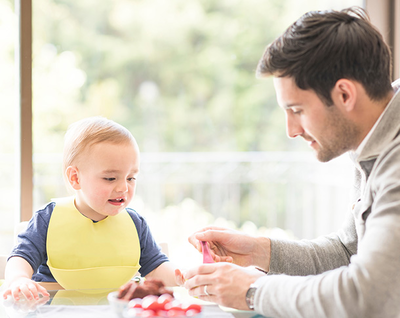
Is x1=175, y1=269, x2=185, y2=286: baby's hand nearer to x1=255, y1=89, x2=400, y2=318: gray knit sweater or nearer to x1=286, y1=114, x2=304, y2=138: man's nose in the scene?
x1=255, y1=89, x2=400, y2=318: gray knit sweater

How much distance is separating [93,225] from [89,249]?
0.08 metres

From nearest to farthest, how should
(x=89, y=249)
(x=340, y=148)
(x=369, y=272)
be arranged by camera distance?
(x=369, y=272) < (x=340, y=148) < (x=89, y=249)

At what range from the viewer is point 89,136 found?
147 cm

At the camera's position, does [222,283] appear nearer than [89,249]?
Yes

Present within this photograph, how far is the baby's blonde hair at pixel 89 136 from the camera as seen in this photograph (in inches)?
57.7

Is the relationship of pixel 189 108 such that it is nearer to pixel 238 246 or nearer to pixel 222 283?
pixel 238 246

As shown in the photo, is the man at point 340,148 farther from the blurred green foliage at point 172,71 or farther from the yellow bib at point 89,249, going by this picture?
the blurred green foliage at point 172,71

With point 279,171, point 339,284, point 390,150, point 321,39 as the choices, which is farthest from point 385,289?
point 279,171

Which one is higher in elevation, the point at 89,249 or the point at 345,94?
the point at 345,94

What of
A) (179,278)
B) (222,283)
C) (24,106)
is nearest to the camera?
(222,283)

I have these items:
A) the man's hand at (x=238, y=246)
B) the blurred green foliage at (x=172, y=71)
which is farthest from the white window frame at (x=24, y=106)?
the blurred green foliage at (x=172, y=71)

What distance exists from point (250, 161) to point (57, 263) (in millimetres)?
2890

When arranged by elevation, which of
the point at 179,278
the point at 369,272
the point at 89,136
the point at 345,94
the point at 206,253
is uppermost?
the point at 345,94

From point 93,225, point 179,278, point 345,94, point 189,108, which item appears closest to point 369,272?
point 345,94
